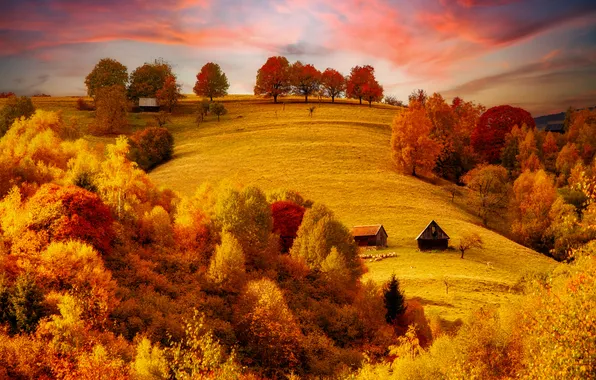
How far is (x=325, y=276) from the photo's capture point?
60.0m

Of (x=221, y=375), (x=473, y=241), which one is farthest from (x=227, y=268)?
(x=473, y=241)

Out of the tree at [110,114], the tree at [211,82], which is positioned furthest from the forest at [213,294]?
the tree at [211,82]

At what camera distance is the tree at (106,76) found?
502ft

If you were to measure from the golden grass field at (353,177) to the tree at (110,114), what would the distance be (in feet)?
22.4

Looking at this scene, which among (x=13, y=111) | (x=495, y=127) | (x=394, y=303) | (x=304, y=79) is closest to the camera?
(x=394, y=303)

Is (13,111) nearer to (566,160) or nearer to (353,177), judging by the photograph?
(353,177)

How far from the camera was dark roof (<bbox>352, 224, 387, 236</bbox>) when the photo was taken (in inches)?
3051

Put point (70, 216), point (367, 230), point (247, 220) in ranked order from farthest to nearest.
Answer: point (367, 230), point (247, 220), point (70, 216)

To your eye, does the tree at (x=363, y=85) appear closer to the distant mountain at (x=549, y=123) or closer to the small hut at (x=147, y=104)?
the distant mountain at (x=549, y=123)

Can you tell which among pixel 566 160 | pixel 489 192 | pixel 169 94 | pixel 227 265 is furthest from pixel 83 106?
pixel 566 160

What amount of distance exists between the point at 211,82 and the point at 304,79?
29.5 m

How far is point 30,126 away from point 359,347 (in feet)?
188

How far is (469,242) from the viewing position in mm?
74625

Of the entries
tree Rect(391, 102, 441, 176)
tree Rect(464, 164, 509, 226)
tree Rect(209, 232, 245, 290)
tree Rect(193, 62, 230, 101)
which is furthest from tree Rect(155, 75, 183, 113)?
tree Rect(209, 232, 245, 290)
